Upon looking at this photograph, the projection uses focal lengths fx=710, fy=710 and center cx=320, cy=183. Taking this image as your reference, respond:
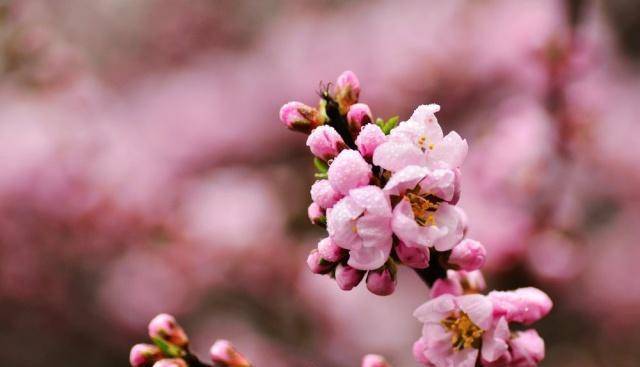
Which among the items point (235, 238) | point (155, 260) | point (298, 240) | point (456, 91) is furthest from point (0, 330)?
point (456, 91)

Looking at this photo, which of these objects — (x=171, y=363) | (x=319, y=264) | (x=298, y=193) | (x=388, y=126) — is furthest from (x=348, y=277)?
(x=298, y=193)

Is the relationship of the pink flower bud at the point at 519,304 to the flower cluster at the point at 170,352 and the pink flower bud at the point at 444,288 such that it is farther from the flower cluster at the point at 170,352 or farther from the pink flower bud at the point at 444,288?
the flower cluster at the point at 170,352

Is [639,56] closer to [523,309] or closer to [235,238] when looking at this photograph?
[235,238]

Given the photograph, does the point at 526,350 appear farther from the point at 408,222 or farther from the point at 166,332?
the point at 166,332

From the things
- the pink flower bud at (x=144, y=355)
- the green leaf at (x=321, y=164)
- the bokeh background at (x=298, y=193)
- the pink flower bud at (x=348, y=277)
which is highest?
the bokeh background at (x=298, y=193)

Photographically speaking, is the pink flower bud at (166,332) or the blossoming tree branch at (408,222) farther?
the pink flower bud at (166,332)

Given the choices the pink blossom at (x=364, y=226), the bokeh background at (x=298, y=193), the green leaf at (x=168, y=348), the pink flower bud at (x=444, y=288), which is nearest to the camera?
the pink blossom at (x=364, y=226)

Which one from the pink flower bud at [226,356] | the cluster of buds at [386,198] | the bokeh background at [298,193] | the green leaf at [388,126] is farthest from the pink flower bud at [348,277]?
the bokeh background at [298,193]
